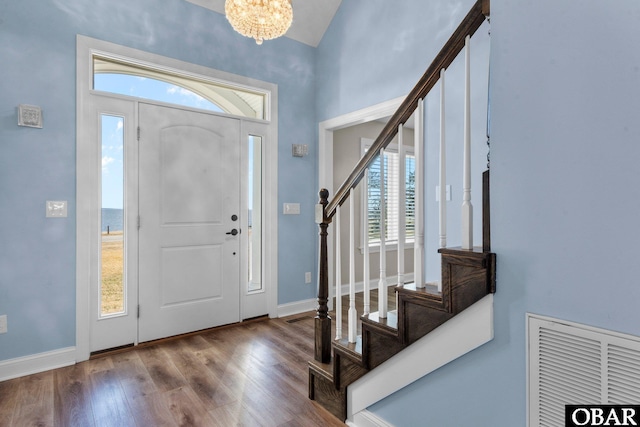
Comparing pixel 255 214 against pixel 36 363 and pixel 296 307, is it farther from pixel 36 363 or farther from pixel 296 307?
pixel 36 363

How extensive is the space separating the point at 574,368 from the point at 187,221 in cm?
299

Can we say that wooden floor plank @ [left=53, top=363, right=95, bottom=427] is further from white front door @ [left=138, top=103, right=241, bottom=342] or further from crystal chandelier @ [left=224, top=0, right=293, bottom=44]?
crystal chandelier @ [left=224, top=0, right=293, bottom=44]

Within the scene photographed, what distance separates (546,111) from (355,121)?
2.53 m

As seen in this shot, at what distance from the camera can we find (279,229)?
3801 millimetres

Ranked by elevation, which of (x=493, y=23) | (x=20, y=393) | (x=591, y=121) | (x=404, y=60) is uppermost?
(x=404, y=60)

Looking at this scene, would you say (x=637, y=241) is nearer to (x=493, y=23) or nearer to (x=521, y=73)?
(x=521, y=73)

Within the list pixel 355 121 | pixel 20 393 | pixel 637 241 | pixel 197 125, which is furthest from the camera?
pixel 355 121

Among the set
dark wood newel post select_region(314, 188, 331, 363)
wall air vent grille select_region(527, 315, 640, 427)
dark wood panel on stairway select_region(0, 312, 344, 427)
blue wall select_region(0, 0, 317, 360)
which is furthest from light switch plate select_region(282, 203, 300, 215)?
wall air vent grille select_region(527, 315, 640, 427)

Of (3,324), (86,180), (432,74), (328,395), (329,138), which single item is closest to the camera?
(432,74)

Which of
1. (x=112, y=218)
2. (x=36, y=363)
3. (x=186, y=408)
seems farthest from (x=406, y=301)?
(x=36, y=363)

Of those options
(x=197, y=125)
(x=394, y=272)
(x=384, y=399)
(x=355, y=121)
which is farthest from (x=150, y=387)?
(x=394, y=272)

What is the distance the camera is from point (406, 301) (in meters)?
1.54

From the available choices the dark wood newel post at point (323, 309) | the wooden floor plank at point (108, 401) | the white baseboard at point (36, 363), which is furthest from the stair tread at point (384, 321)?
the white baseboard at point (36, 363)

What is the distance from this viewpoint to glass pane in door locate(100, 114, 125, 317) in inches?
113
